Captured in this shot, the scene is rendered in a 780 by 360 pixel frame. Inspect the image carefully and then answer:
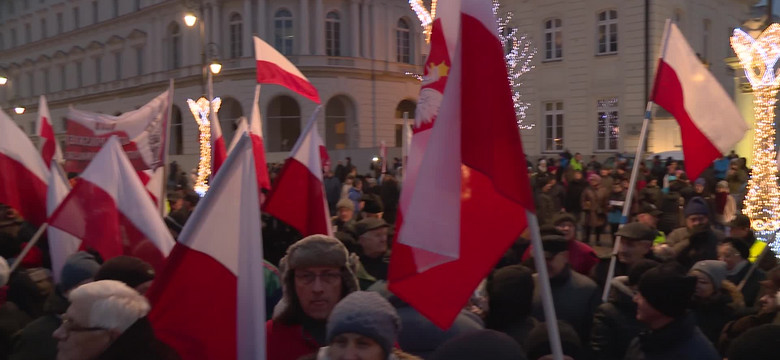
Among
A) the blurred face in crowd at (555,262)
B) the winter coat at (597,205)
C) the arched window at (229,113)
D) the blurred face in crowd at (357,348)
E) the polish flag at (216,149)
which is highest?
the arched window at (229,113)

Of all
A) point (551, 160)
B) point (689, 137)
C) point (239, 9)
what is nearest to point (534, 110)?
point (551, 160)

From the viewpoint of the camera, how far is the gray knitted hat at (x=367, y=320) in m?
2.47

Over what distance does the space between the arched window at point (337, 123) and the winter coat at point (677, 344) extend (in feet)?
118

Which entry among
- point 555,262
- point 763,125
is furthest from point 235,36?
point 555,262

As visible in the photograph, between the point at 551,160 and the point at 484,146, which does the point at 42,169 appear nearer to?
the point at 484,146

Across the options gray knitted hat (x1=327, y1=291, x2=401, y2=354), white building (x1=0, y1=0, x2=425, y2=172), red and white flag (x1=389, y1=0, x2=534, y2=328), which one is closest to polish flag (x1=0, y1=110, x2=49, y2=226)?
red and white flag (x1=389, y1=0, x2=534, y2=328)

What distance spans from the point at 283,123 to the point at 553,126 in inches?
683

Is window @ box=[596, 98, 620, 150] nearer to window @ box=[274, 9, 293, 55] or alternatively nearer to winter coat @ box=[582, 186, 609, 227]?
winter coat @ box=[582, 186, 609, 227]

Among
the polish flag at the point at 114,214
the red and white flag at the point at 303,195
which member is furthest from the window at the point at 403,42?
the polish flag at the point at 114,214

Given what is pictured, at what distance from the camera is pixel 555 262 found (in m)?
4.46

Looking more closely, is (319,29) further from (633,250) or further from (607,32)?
(633,250)

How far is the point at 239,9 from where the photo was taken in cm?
3941

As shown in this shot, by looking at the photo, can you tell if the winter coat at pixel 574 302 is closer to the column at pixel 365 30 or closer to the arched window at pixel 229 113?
the column at pixel 365 30

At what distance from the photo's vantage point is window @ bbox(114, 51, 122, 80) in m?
47.8
